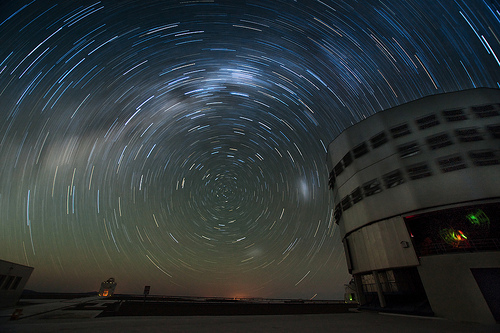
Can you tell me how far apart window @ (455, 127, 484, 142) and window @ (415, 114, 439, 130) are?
1574 mm

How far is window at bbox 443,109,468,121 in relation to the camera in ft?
52.0

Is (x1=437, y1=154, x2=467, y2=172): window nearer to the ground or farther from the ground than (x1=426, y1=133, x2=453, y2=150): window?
nearer to the ground

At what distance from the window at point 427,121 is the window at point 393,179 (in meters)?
4.54

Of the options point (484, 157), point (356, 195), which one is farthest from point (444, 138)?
point (356, 195)

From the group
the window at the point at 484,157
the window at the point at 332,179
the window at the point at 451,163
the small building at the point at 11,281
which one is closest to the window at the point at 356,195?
the window at the point at 332,179

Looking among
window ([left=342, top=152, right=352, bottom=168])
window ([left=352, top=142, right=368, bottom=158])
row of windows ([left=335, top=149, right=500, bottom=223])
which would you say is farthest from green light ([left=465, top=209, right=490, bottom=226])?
window ([left=342, top=152, right=352, bottom=168])

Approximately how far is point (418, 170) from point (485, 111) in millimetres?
7193

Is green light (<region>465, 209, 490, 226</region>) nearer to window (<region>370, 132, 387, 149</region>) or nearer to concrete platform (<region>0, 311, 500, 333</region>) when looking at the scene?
concrete platform (<region>0, 311, 500, 333</region>)

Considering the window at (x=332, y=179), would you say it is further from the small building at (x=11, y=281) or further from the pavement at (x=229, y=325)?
the small building at (x=11, y=281)

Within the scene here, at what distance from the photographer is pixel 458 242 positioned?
1490 cm

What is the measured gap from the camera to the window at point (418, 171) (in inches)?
596

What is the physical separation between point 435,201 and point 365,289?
31.2ft

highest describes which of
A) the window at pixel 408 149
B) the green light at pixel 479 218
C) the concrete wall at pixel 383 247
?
the window at pixel 408 149

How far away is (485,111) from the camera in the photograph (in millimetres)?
15633
